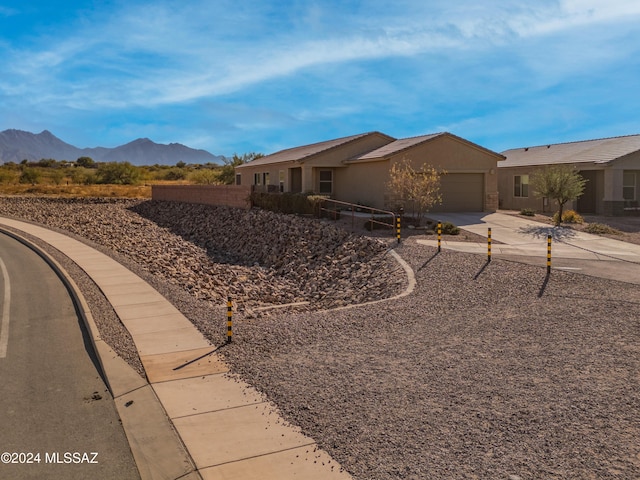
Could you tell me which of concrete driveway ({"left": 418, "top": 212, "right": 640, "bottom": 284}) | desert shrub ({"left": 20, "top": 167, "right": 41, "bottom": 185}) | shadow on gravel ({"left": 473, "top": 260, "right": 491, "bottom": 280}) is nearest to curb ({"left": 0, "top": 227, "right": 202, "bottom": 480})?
shadow on gravel ({"left": 473, "top": 260, "right": 491, "bottom": 280})

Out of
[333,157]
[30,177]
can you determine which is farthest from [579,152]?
[30,177]

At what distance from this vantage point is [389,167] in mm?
30078

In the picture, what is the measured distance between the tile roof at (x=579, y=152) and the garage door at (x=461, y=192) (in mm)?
6499

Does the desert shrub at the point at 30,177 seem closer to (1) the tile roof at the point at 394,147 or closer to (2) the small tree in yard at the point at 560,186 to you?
(1) the tile roof at the point at 394,147

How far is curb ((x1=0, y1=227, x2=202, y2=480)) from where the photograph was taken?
19.4 feet

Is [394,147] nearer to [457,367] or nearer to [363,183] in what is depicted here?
[363,183]

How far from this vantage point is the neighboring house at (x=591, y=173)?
31656mm

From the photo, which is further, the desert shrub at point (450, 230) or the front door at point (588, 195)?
the front door at point (588, 195)

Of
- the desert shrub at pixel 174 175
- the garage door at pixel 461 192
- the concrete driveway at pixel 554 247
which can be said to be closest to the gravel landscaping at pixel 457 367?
the concrete driveway at pixel 554 247

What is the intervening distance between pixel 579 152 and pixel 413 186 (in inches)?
634

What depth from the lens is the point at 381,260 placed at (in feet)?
62.7

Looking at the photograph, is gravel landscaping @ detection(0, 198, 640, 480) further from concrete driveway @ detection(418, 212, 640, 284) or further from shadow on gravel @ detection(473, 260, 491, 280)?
concrete driveway @ detection(418, 212, 640, 284)

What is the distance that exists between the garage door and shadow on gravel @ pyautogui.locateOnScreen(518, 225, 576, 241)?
5362mm

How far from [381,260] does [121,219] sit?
2439cm
